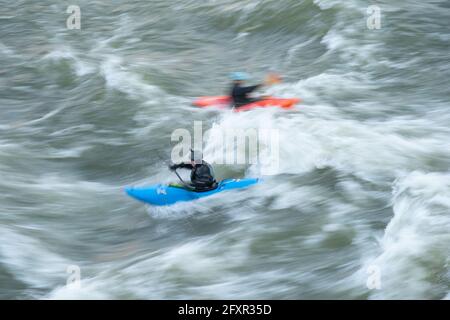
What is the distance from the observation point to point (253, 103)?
13961 mm

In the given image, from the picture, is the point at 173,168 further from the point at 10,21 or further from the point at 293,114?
the point at 10,21

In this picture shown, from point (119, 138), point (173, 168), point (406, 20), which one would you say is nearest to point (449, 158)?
point (173, 168)

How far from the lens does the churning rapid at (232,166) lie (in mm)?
8352

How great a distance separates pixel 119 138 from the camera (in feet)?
44.4

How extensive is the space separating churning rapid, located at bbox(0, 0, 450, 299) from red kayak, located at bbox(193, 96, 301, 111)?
210 mm

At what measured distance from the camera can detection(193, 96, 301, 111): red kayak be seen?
1388 centimetres
